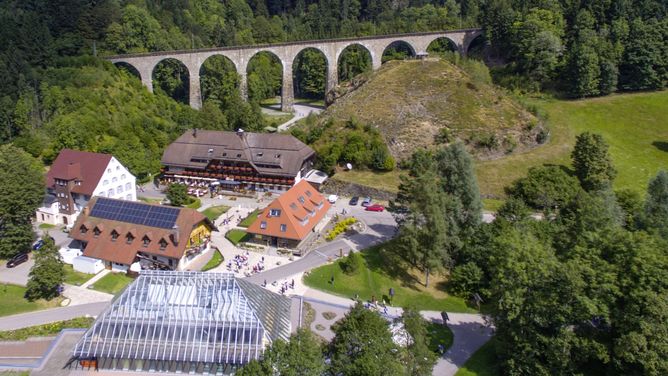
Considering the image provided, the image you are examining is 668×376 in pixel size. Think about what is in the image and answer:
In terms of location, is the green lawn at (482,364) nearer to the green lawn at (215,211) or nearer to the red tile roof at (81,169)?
the green lawn at (215,211)

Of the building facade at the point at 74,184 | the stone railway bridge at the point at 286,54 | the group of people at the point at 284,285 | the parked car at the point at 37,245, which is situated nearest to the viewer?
the group of people at the point at 284,285

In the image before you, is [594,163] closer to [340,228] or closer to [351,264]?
[340,228]

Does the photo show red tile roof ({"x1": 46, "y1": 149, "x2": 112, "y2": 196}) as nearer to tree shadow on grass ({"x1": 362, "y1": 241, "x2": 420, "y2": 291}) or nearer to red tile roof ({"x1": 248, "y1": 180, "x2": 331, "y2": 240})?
red tile roof ({"x1": 248, "y1": 180, "x2": 331, "y2": 240})

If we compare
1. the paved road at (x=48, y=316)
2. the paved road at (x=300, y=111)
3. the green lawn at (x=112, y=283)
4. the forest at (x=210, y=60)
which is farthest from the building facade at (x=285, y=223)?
the paved road at (x=300, y=111)

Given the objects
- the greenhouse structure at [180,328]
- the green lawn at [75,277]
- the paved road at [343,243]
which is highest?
the greenhouse structure at [180,328]

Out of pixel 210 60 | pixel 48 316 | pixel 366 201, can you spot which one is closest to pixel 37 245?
pixel 48 316

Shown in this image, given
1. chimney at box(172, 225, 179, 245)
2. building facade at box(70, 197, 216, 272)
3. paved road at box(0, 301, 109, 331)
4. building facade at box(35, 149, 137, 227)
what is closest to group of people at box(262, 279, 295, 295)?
building facade at box(70, 197, 216, 272)

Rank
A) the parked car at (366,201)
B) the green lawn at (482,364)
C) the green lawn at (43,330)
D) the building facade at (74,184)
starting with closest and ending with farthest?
1. the green lawn at (482,364)
2. the green lawn at (43,330)
3. the building facade at (74,184)
4. the parked car at (366,201)

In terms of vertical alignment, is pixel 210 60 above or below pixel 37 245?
above
